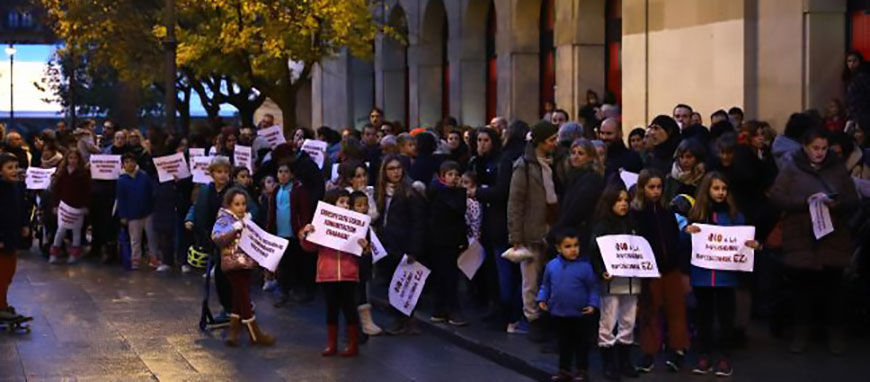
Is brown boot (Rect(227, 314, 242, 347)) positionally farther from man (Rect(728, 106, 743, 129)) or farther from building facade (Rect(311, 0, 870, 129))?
building facade (Rect(311, 0, 870, 129))

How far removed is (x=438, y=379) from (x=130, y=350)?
2.97 meters

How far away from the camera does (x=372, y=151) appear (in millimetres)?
18594

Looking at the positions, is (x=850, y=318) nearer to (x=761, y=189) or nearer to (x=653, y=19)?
(x=761, y=189)

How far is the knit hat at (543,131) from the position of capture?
12992 millimetres

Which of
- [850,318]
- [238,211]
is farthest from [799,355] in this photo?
[238,211]

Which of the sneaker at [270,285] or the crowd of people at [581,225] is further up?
the crowd of people at [581,225]

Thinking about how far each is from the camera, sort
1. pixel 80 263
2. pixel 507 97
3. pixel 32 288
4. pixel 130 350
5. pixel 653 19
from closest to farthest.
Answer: pixel 130 350, pixel 32 288, pixel 80 263, pixel 653 19, pixel 507 97

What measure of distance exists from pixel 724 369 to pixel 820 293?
1504 millimetres

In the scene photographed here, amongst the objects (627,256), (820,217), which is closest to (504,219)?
(627,256)

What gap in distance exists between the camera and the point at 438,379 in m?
11.9

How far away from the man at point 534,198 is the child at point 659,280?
142cm

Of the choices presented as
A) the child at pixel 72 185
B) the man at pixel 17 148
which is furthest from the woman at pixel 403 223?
the man at pixel 17 148

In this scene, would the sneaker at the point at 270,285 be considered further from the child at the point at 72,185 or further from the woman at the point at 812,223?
the woman at the point at 812,223

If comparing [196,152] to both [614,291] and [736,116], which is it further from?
[614,291]
